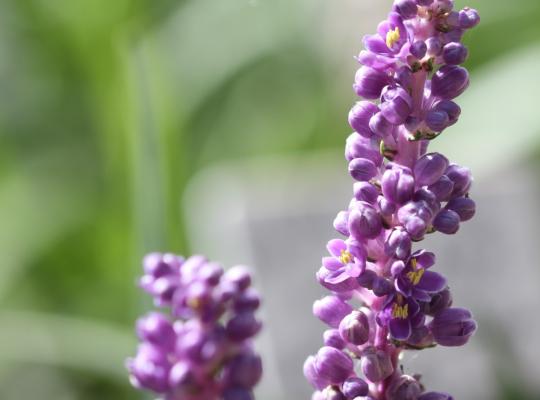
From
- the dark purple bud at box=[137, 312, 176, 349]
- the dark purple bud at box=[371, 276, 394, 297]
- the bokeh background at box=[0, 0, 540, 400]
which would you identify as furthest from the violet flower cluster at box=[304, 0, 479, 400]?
the bokeh background at box=[0, 0, 540, 400]

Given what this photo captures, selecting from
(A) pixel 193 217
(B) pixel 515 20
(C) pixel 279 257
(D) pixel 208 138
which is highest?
Result: (B) pixel 515 20

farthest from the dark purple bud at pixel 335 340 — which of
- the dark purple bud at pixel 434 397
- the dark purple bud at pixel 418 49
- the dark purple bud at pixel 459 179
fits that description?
the dark purple bud at pixel 418 49

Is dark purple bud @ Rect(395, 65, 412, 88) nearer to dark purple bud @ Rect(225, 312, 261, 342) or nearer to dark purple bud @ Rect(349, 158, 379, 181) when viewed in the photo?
dark purple bud @ Rect(349, 158, 379, 181)

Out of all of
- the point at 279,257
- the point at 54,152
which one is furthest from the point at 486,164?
the point at 54,152

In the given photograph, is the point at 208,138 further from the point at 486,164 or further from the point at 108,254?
the point at 486,164

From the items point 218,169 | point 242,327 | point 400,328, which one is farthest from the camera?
point 218,169

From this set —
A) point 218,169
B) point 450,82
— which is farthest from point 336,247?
point 218,169

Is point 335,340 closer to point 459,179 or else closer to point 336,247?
point 336,247

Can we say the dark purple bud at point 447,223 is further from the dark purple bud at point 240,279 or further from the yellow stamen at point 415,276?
the dark purple bud at point 240,279
